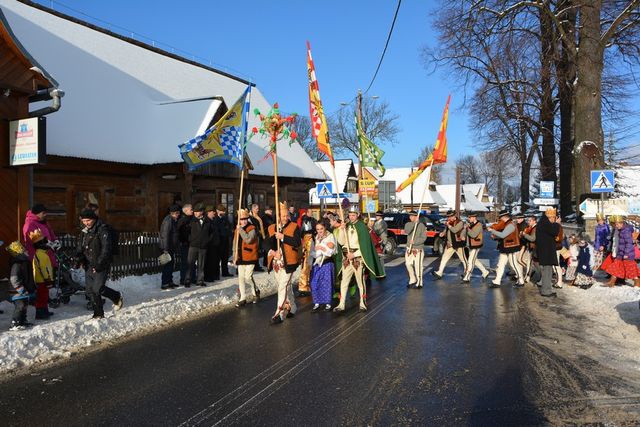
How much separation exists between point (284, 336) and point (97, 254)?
10.5ft

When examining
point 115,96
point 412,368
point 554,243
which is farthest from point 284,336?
point 115,96

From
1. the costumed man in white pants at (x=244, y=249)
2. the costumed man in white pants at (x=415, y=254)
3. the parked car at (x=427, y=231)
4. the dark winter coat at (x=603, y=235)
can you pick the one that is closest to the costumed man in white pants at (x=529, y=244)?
the dark winter coat at (x=603, y=235)

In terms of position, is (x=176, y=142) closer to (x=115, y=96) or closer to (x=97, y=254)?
(x=115, y=96)

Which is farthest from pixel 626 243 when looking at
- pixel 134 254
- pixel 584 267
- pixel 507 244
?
pixel 134 254

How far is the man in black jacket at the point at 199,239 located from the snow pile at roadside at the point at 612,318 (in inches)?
303

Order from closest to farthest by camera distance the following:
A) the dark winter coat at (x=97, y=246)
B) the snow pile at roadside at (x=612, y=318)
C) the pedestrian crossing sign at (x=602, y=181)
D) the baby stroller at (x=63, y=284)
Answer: the snow pile at roadside at (x=612, y=318), the dark winter coat at (x=97, y=246), the baby stroller at (x=63, y=284), the pedestrian crossing sign at (x=602, y=181)

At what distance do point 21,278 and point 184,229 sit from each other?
4597 millimetres

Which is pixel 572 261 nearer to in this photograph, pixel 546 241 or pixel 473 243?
pixel 546 241

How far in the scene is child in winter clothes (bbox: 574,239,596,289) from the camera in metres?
11.5

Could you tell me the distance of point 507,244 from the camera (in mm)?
12078

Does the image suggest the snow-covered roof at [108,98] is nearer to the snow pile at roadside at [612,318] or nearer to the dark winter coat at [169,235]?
the dark winter coat at [169,235]

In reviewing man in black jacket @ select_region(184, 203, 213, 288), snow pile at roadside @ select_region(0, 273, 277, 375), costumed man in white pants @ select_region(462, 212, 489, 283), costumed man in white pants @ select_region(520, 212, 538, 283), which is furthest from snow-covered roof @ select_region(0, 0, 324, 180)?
costumed man in white pants @ select_region(520, 212, 538, 283)

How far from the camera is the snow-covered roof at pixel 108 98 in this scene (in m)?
14.1

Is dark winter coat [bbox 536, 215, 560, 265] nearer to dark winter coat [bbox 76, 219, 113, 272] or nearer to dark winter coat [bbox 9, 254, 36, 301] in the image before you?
dark winter coat [bbox 76, 219, 113, 272]
